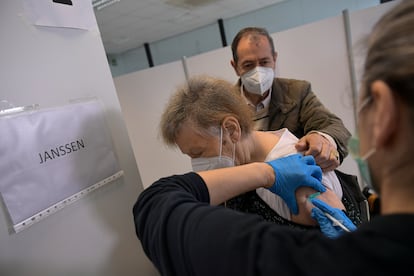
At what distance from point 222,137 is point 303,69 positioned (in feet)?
5.97

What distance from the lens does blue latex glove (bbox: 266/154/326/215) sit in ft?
2.77

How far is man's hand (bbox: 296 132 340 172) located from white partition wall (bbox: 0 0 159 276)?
0.62 m

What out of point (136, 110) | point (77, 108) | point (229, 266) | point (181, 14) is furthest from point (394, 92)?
point (181, 14)

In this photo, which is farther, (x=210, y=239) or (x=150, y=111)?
(x=150, y=111)

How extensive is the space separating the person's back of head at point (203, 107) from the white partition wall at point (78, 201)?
0.18 meters

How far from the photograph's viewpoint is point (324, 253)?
377 millimetres

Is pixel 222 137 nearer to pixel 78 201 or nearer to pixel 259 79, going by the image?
pixel 78 201

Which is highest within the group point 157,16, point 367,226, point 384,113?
point 157,16

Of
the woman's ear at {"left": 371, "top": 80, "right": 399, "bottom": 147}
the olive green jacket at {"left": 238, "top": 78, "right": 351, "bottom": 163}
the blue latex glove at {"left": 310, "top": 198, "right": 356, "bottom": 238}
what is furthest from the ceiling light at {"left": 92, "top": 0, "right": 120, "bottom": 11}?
the woman's ear at {"left": 371, "top": 80, "right": 399, "bottom": 147}

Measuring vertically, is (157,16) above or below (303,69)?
above

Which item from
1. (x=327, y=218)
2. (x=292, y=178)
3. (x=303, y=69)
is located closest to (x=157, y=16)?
(x=303, y=69)

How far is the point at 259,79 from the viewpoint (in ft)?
4.98

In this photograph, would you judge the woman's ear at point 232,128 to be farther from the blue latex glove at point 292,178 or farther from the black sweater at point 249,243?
the black sweater at point 249,243

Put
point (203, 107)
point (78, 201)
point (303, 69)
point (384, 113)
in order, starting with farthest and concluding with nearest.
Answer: point (303, 69) < point (203, 107) < point (78, 201) < point (384, 113)
